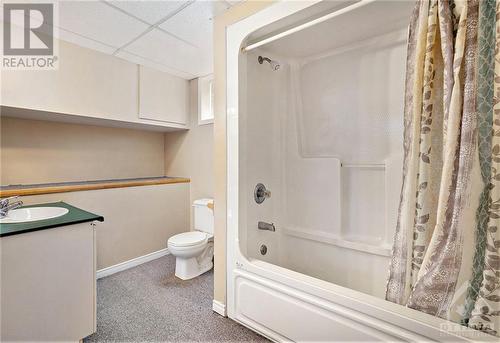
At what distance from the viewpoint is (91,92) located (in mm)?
2248

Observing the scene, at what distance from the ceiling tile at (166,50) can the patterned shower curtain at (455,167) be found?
6.10 feet

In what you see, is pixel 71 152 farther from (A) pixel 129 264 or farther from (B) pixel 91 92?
(A) pixel 129 264

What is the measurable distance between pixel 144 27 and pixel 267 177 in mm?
1542

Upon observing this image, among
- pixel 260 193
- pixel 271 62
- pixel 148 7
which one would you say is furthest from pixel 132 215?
pixel 271 62

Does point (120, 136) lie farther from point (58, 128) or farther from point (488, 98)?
point (488, 98)

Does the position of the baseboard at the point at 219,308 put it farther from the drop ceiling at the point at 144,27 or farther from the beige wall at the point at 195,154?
the drop ceiling at the point at 144,27

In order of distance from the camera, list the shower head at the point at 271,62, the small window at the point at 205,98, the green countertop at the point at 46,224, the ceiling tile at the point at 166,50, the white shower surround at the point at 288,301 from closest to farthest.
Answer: the white shower surround at the point at 288,301
the green countertop at the point at 46,224
the shower head at the point at 271,62
the ceiling tile at the point at 166,50
the small window at the point at 205,98

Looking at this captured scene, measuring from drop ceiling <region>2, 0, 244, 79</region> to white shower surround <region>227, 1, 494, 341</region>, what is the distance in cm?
39

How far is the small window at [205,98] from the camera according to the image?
2.96 metres

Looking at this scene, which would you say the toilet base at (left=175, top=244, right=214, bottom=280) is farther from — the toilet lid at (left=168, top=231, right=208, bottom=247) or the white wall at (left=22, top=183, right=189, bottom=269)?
the white wall at (left=22, top=183, right=189, bottom=269)

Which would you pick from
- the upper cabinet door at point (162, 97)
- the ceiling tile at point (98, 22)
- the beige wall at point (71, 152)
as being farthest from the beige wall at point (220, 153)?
the beige wall at point (71, 152)

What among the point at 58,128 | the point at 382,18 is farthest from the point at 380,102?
the point at 58,128

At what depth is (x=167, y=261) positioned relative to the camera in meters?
2.73

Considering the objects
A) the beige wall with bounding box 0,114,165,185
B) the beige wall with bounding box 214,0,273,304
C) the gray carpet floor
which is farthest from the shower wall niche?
the beige wall with bounding box 0,114,165,185
